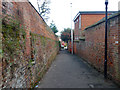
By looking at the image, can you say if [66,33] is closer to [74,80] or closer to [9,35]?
[74,80]

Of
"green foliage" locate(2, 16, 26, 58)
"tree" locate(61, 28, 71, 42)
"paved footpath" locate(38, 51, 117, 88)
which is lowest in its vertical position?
"paved footpath" locate(38, 51, 117, 88)

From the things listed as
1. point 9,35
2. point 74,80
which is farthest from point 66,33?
point 9,35

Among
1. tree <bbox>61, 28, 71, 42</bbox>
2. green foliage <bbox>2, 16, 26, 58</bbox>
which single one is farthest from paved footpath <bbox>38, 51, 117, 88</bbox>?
tree <bbox>61, 28, 71, 42</bbox>

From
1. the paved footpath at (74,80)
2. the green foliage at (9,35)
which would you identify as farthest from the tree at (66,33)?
the green foliage at (9,35)

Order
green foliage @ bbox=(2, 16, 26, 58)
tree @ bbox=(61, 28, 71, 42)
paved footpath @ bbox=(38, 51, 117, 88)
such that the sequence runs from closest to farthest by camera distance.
A: 1. green foliage @ bbox=(2, 16, 26, 58)
2. paved footpath @ bbox=(38, 51, 117, 88)
3. tree @ bbox=(61, 28, 71, 42)

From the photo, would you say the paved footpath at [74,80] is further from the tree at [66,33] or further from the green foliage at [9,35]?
the tree at [66,33]

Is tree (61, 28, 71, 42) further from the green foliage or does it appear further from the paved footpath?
the green foliage

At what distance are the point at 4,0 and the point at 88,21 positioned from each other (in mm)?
16686

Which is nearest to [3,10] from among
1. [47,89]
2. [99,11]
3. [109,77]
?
[47,89]

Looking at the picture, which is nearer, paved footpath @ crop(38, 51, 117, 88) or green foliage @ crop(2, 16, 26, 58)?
green foliage @ crop(2, 16, 26, 58)

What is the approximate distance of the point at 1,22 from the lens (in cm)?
206

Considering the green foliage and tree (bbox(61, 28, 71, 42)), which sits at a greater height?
tree (bbox(61, 28, 71, 42))

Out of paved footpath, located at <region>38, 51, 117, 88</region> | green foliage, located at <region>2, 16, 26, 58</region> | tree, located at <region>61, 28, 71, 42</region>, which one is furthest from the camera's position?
tree, located at <region>61, 28, 71, 42</region>

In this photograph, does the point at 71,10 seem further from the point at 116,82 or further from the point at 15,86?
the point at 15,86
